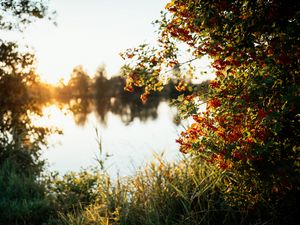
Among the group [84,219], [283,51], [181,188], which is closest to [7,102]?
[84,219]

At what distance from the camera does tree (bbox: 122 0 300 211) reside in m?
3.64

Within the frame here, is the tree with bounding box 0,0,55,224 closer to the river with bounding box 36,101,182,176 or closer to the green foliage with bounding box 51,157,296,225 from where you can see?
the river with bounding box 36,101,182,176

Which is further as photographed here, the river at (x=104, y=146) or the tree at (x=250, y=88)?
the river at (x=104, y=146)

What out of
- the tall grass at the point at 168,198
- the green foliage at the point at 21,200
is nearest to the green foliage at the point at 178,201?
the tall grass at the point at 168,198

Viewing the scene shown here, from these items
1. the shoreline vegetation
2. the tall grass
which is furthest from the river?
the shoreline vegetation

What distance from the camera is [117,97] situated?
8606cm

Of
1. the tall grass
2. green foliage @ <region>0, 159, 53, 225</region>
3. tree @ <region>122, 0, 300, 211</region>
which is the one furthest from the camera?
green foliage @ <region>0, 159, 53, 225</region>

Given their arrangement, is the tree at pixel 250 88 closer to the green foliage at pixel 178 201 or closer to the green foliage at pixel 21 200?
the green foliage at pixel 178 201

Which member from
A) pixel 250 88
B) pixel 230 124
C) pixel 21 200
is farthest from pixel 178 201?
pixel 21 200

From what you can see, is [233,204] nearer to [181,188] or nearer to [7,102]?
[181,188]

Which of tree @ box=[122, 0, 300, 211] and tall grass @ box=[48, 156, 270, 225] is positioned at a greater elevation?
tree @ box=[122, 0, 300, 211]

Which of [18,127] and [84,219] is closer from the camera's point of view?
[84,219]

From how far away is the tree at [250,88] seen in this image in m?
3.64

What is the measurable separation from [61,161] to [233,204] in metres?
16.0
